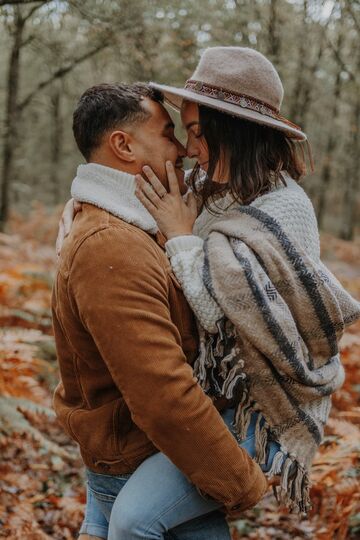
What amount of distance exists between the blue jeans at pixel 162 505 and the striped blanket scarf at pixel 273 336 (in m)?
0.10

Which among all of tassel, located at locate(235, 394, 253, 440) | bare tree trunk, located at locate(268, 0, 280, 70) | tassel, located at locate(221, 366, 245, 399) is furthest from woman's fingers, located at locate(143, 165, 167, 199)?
bare tree trunk, located at locate(268, 0, 280, 70)

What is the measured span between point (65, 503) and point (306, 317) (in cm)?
286

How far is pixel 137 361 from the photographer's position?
1.66m

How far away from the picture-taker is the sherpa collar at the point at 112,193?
1916mm

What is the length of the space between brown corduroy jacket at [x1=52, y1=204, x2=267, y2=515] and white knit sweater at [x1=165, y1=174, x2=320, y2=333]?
0.19 ft

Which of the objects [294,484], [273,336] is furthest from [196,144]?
[294,484]

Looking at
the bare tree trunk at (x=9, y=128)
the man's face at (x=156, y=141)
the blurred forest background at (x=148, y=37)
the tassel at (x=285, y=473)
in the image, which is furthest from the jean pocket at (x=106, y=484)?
the bare tree trunk at (x=9, y=128)

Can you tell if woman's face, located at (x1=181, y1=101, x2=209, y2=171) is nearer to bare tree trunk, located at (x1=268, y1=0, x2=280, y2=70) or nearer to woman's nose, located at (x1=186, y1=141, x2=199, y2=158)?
woman's nose, located at (x1=186, y1=141, x2=199, y2=158)

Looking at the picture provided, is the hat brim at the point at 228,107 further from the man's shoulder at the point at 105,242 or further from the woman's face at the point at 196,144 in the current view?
the man's shoulder at the point at 105,242

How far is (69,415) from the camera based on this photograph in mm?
2045

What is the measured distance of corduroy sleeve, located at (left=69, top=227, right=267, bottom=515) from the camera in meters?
1.66

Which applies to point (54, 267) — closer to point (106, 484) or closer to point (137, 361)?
point (106, 484)

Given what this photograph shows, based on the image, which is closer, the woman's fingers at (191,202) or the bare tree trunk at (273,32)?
the woman's fingers at (191,202)

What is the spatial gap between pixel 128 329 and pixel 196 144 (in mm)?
843
